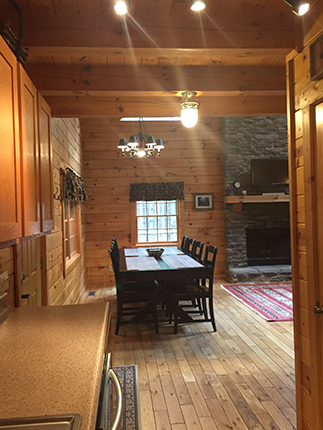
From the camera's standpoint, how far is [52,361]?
52.9 inches

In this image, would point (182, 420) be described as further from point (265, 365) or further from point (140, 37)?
point (140, 37)

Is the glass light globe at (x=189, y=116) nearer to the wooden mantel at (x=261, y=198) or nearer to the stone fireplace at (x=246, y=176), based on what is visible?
the wooden mantel at (x=261, y=198)

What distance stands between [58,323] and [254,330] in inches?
119

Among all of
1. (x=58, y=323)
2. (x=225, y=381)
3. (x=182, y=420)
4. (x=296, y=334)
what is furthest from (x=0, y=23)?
(x=225, y=381)

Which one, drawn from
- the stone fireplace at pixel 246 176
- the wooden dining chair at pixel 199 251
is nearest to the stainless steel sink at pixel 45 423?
the wooden dining chair at pixel 199 251

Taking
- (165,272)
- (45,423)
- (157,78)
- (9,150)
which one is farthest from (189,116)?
(45,423)

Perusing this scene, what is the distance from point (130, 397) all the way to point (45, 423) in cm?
197

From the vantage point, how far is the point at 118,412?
3.68ft

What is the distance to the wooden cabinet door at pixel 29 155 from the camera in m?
1.77

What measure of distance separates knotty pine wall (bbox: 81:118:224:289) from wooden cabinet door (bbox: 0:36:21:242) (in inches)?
223

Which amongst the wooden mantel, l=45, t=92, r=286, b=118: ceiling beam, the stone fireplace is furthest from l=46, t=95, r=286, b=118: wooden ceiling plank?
the stone fireplace

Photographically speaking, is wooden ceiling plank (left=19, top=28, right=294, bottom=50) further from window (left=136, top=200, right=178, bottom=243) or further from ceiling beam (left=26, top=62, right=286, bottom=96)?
window (left=136, top=200, right=178, bottom=243)

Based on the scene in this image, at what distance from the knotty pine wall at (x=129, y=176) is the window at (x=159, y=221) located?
23cm

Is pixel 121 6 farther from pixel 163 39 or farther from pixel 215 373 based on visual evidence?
pixel 215 373
